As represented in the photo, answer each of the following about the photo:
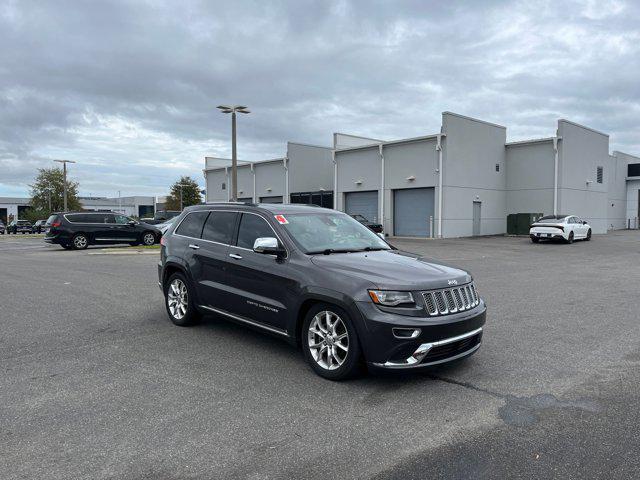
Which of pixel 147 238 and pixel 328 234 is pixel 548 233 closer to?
pixel 147 238

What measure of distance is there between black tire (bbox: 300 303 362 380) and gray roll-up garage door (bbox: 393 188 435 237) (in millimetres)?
26792

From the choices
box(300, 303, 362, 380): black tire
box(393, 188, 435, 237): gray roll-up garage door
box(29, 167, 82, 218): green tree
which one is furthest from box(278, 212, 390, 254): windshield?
box(29, 167, 82, 218): green tree

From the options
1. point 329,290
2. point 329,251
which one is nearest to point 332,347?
point 329,290

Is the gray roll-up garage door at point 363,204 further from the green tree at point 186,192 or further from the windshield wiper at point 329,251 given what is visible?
the green tree at point 186,192

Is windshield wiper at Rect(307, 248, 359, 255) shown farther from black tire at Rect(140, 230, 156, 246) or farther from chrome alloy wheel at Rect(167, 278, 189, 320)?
black tire at Rect(140, 230, 156, 246)

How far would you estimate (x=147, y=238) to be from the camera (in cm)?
2552

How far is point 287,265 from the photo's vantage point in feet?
17.1

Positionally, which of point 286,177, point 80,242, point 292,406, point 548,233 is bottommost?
point 292,406

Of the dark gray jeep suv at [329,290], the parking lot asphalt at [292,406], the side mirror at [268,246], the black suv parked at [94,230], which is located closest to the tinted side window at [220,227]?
the dark gray jeep suv at [329,290]

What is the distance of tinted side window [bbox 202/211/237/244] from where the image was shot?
6.36 meters

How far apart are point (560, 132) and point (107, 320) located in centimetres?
3076

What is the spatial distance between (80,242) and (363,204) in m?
18.6

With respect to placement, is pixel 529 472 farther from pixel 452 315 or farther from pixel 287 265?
pixel 287 265

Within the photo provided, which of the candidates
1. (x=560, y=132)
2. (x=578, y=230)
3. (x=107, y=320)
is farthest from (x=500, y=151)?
(x=107, y=320)
